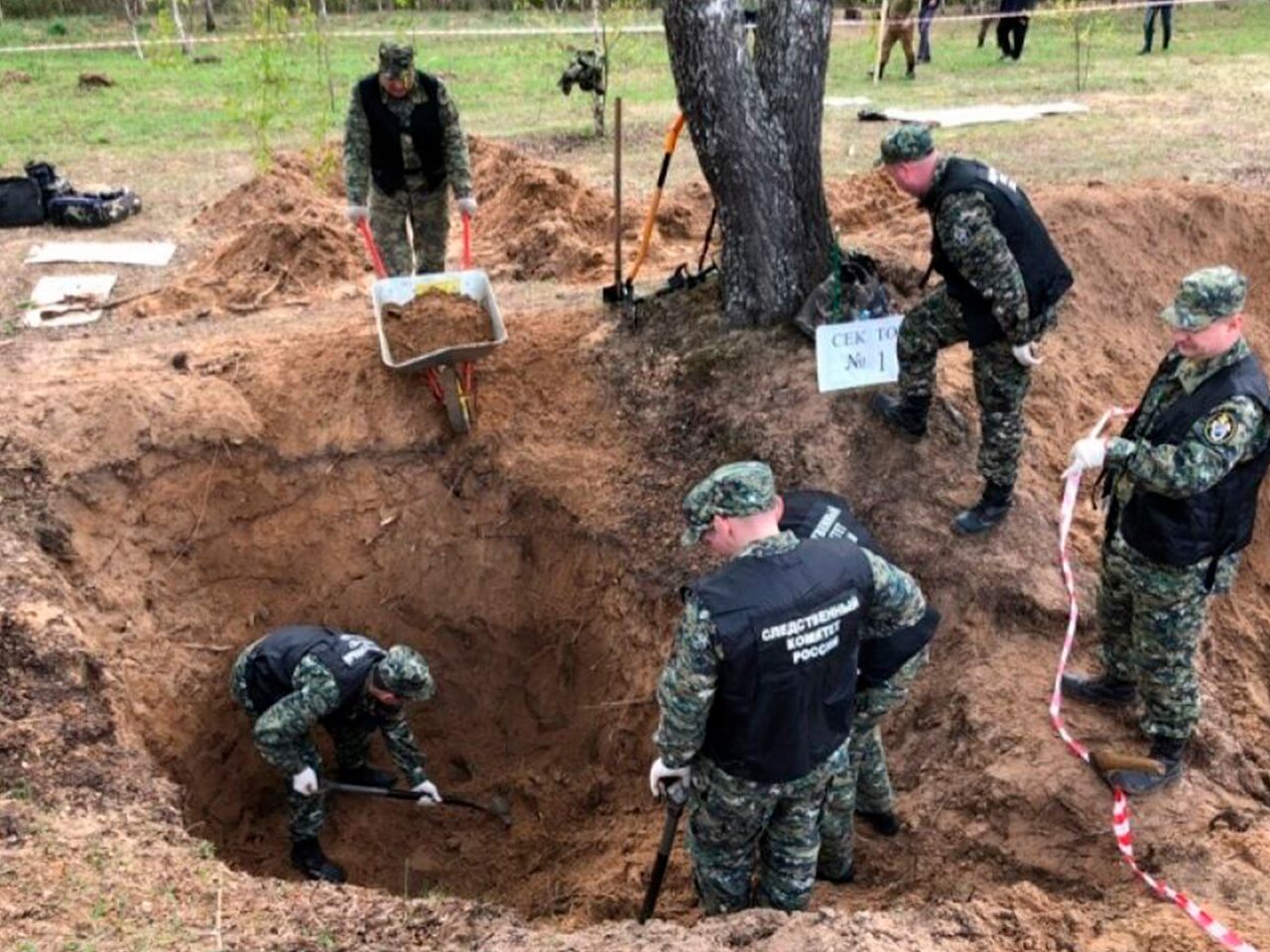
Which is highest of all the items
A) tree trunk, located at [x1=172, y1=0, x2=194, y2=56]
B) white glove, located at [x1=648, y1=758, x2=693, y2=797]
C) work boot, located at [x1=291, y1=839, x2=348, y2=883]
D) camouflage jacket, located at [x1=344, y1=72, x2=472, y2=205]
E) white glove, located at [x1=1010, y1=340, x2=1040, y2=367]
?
tree trunk, located at [x1=172, y1=0, x2=194, y2=56]

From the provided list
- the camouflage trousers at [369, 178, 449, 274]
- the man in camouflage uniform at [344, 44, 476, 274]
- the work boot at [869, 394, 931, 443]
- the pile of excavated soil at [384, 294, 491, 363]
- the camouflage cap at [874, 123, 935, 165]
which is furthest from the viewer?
the camouflage trousers at [369, 178, 449, 274]

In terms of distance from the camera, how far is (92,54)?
19.0 meters

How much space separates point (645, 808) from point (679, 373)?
94.3 inches

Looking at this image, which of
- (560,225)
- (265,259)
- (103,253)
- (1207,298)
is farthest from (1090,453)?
(103,253)

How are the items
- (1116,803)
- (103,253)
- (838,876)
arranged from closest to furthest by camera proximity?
1. (1116,803)
2. (838,876)
3. (103,253)

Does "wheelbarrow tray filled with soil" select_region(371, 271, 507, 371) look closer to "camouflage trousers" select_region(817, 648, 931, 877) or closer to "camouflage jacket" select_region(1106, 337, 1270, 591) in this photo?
"camouflage trousers" select_region(817, 648, 931, 877)

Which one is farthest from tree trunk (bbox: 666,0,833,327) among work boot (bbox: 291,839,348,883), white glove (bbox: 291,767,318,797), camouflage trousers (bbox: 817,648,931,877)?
work boot (bbox: 291,839,348,883)

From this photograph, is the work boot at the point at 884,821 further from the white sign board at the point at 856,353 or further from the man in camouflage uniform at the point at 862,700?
the white sign board at the point at 856,353

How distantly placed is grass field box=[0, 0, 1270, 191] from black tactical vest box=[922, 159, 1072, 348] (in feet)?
17.7

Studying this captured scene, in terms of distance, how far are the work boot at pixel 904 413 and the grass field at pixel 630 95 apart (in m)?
5.06

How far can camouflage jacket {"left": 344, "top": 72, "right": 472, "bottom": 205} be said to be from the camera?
262 inches

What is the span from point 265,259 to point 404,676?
4.97 m

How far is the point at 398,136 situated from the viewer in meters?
6.77

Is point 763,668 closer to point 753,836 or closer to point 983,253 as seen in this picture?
point 753,836
